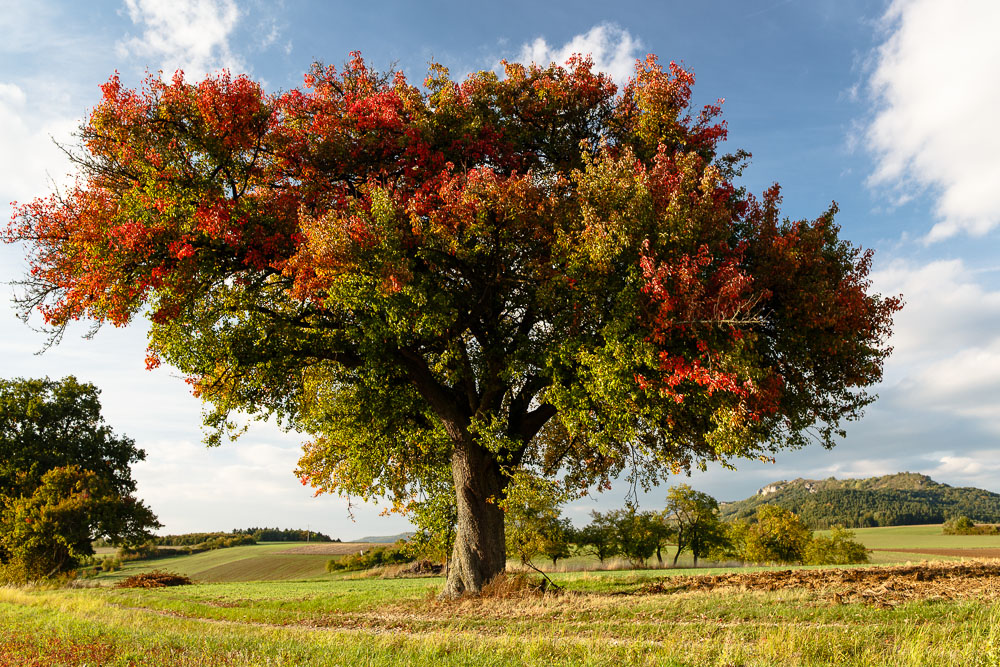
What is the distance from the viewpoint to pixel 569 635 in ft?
34.4

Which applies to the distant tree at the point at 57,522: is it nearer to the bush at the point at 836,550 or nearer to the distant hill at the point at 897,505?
the bush at the point at 836,550

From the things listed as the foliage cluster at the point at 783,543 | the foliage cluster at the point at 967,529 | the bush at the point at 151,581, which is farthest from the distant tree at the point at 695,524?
the foliage cluster at the point at 967,529

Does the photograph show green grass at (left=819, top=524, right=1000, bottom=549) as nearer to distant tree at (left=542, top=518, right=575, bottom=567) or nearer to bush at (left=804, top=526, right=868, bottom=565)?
bush at (left=804, top=526, right=868, bottom=565)

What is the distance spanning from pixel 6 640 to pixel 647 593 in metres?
15.6

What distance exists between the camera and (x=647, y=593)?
52.0 ft

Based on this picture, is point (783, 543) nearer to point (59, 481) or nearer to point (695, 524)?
point (695, 524)

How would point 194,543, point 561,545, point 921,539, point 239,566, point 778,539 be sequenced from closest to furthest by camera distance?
point 561,545 → point 778,539 → point 239,566 → point 921,539 → point 194,543

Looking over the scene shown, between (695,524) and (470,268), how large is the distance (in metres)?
40.4

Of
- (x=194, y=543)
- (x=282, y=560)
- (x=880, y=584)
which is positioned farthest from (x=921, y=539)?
(x=194, y=543)

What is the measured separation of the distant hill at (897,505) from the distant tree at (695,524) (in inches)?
1675

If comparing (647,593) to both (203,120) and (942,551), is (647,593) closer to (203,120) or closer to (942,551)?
(203,120)

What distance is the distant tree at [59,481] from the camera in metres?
39.4

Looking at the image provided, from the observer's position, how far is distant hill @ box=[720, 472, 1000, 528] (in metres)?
110

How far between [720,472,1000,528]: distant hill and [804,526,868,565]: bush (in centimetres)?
3445
